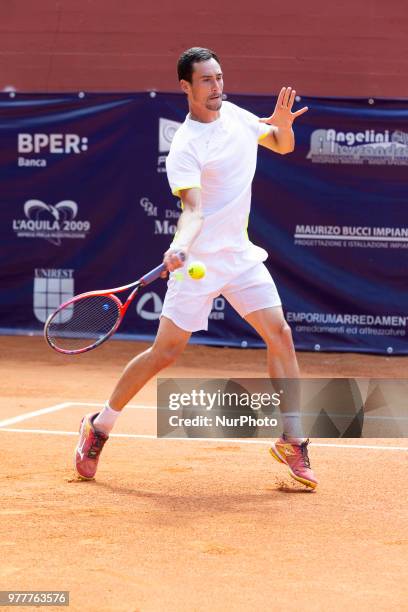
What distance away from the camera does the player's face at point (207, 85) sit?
199 inches

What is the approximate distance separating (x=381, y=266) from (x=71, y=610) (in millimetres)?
6451

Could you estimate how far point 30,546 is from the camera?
417 cm

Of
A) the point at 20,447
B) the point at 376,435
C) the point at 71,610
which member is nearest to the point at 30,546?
the point at 71,610

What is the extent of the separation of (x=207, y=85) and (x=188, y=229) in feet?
2.28

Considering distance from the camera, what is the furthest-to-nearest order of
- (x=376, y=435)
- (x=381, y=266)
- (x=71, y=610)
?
(x=381, y=266) → (x=376, y=435) → (x=71, y=610)

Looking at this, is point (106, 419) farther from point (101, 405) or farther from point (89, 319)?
point (101, 405)

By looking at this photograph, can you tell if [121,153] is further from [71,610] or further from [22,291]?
[71,610]

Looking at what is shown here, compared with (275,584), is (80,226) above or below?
above

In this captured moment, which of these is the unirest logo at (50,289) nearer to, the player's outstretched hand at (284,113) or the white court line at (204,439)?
the white court line at (204,439)

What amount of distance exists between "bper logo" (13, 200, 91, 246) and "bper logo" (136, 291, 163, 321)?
766 millimetres
